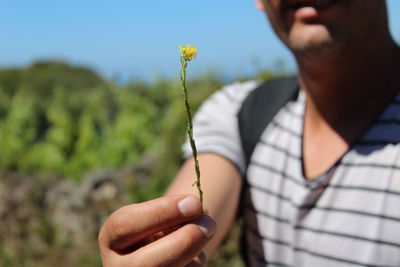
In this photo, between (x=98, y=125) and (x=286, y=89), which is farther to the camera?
(x=98, y=125)

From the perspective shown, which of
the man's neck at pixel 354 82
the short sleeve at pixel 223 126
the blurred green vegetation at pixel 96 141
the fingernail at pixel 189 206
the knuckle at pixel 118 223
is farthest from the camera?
the blurred green vegetation at pixel 96 141

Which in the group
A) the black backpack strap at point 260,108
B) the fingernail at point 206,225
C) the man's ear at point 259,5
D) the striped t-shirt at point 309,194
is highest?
the man's ear at point 259,5

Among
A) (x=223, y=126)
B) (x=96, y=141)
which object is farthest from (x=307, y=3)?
(x=96, y=141)

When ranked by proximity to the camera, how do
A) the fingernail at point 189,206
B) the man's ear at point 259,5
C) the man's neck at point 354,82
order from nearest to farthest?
the fingernail at point 189,206
the man's neck at point 354,82
the man's ear at point 259,5

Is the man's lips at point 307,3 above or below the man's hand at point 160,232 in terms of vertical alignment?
above

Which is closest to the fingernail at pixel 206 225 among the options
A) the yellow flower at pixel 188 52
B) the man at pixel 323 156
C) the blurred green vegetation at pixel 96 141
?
the yellow flower at pixel 188 52

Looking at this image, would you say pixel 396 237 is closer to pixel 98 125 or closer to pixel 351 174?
pixel 351 174

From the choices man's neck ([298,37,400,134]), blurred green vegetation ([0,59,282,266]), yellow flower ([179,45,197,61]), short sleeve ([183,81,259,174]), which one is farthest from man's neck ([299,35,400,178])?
blurred green vegetation ([0,59,282,266])


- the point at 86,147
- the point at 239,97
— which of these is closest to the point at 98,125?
the point at 86,147

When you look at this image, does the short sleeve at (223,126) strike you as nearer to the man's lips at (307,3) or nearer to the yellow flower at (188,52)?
the man's lips at (307,3)
